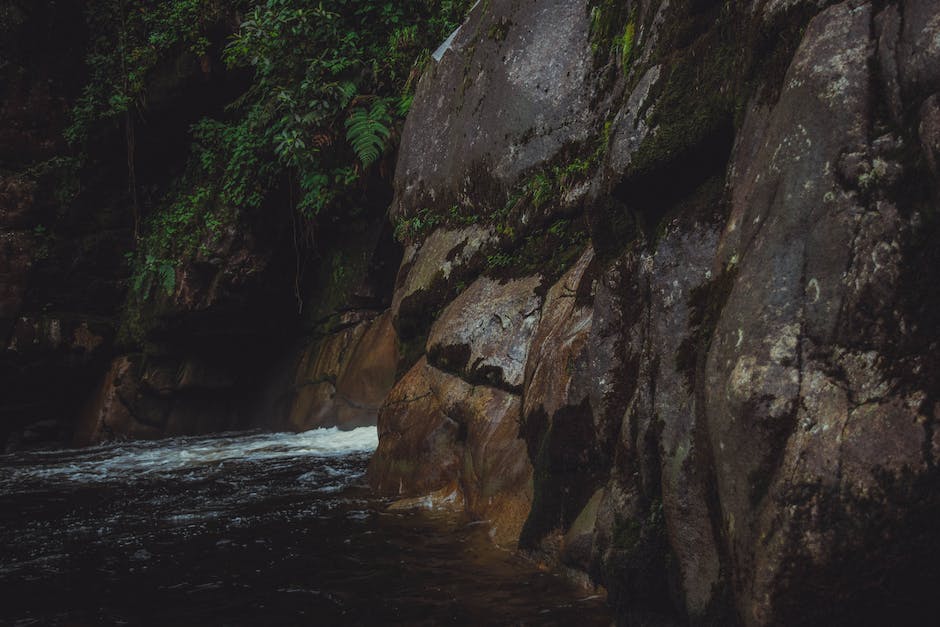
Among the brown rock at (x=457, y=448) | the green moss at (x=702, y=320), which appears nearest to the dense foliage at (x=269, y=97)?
the brown rock at (x=457, y=448)

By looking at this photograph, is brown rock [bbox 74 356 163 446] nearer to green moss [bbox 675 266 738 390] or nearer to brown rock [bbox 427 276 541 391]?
brown rock [bbox 427 276 541 391]

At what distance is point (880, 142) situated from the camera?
2.03 m

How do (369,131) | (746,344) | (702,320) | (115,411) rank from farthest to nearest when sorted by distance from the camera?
(115,411)
(369,131)
(702,320)
(746,344)

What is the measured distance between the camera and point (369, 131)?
903 centimetres

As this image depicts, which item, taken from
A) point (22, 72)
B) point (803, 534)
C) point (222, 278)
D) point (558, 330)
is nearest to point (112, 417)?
point (222, 278)

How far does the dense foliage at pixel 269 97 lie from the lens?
967cm

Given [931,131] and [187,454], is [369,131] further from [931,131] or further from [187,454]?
[931,131]

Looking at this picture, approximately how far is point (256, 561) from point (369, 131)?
20.1ft

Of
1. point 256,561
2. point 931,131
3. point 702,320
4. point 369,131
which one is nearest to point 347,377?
point 369,131

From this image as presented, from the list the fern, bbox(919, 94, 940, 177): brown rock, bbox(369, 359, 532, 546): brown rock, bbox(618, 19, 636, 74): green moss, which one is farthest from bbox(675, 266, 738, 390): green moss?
the fern

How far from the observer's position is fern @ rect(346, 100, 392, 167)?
9.02 meters

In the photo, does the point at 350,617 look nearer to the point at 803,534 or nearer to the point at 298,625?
the point at 298,625

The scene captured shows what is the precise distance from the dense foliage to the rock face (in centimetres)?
529

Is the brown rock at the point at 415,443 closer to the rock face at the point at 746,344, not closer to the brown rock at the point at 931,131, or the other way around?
the rock face at the point at 746,344
